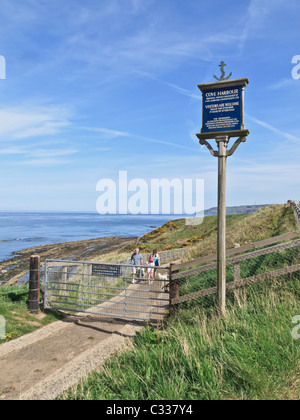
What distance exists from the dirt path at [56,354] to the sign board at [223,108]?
5025 millimetres

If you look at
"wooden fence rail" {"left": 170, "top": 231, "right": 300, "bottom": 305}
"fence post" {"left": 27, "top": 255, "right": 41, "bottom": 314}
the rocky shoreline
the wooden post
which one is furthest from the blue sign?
the rocky shoreline

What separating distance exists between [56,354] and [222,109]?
6.40 metres

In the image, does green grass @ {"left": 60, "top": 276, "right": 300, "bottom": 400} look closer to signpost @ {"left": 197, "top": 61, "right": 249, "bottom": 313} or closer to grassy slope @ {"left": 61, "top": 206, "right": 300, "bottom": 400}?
grassy slope @ {"left": 61, "top": 206, "right": 300, "bottom": 400}

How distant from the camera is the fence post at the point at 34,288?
33.3ft

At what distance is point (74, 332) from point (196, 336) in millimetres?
4381

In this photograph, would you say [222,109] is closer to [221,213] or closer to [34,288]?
[221,213]

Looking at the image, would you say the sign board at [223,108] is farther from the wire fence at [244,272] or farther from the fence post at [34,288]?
the fence post at [34,288]

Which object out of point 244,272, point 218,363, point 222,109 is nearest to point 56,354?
point 218,363

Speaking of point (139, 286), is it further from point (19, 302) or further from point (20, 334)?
point (20, 334)

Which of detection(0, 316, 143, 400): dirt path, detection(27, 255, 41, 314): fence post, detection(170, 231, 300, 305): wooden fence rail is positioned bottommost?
detection(0, 316, 143, 400): dirt path

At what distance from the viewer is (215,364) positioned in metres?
4.71

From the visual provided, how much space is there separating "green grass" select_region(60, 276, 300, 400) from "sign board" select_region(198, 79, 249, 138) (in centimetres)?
357

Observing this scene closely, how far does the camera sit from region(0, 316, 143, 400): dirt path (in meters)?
5.82
